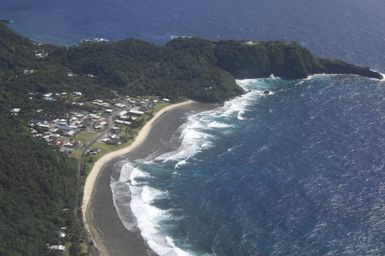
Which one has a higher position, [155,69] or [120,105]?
[155,69]

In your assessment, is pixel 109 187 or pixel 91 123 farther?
pixel 91 123

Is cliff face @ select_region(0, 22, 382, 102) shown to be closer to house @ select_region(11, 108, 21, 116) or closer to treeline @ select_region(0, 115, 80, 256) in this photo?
house @ select_region(11, 108, 21, 116)

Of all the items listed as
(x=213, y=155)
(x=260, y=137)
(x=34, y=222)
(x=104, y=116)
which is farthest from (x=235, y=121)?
(x=34, y=222)

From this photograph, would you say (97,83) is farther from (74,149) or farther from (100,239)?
(100,239)

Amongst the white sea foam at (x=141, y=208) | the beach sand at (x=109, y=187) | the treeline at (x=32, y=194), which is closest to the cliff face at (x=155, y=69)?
the beach sand at (x=109, y=187)

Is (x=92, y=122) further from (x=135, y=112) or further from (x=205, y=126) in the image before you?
(x=205, y=126)

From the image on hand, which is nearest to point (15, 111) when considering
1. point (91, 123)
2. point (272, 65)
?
point (91, 123)

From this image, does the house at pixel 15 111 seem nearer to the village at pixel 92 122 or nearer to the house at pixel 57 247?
the village at pixel 92 122

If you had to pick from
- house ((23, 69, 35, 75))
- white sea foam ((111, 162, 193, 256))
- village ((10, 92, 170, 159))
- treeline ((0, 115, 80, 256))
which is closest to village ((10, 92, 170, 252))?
village ((10, 92, 170, 159))
